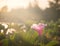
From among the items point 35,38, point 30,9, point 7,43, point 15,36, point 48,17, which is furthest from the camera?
point 30,9

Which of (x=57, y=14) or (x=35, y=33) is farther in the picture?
(x=57, y=14)

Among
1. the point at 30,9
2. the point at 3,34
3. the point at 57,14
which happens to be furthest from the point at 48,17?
the point at 3,34

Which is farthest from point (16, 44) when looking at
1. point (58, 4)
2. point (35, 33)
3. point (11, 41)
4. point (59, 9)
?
point (58, 4)

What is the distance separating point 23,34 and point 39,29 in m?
0.25

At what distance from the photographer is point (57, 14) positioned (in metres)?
21.5

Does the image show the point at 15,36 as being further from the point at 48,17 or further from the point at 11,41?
the point at 48,17

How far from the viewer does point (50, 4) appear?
24.9 meters

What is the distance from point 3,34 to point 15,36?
417 millimetres

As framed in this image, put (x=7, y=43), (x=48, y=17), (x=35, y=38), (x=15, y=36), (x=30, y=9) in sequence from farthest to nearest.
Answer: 1. (x=30, y=9)
2. (x=48, y=17)
3. (x=35, y=38)
4. (x=15, y=36)
5. (x=7, y=43)

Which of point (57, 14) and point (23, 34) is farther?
point (57, 14)

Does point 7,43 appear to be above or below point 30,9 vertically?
Answer: below

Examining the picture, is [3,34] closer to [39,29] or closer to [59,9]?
[39,29]

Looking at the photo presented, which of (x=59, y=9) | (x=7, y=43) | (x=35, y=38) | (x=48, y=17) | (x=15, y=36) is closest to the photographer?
(x=7, y=43)

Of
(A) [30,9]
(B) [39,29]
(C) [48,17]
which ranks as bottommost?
(B) [39,29]
